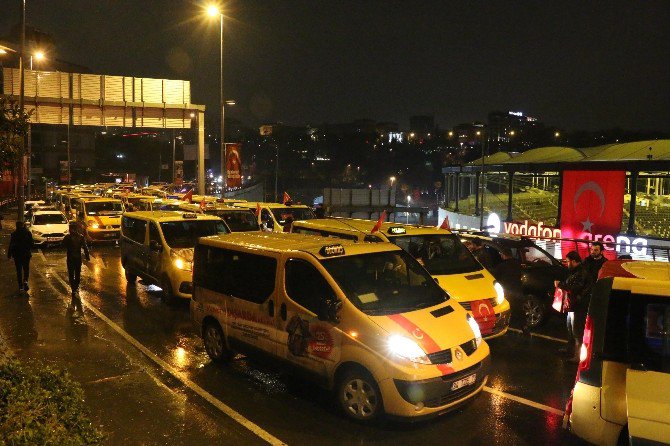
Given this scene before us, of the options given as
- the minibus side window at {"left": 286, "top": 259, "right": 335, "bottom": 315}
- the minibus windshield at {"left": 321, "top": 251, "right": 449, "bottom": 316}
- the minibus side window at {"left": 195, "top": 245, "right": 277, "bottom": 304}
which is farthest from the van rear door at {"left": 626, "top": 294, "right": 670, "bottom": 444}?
the minibus side window at {"left": 195, "top": 245, "right": 277, "bottom": 304}

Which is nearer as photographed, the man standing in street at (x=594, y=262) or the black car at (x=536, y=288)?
the man standing in street at (x=594, y=262)

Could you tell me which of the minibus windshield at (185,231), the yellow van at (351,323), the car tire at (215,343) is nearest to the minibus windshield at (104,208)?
the minibus windshield at (185,231)

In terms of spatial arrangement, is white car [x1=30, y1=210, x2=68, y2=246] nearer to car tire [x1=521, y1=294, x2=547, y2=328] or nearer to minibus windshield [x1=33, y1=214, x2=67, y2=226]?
minibus windshield [x1=33, y1=214, x2=67, y2=226]

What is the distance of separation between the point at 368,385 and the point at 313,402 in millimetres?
1178

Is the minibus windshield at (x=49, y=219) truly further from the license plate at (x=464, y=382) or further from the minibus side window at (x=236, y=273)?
the license plate at (x=464, y=382)

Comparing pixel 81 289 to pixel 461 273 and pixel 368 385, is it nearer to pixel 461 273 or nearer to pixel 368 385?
pixel 461 273

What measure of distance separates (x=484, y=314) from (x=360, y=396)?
3.26m

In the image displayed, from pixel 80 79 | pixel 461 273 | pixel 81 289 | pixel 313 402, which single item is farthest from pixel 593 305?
pixel 80 79

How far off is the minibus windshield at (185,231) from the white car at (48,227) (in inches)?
470

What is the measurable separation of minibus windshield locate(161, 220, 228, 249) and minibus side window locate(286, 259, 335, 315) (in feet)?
20.8

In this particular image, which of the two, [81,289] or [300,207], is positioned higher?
[300,207]

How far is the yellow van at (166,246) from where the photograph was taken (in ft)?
39.9

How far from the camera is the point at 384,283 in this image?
22.7 ft

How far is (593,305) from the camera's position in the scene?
481 cm
